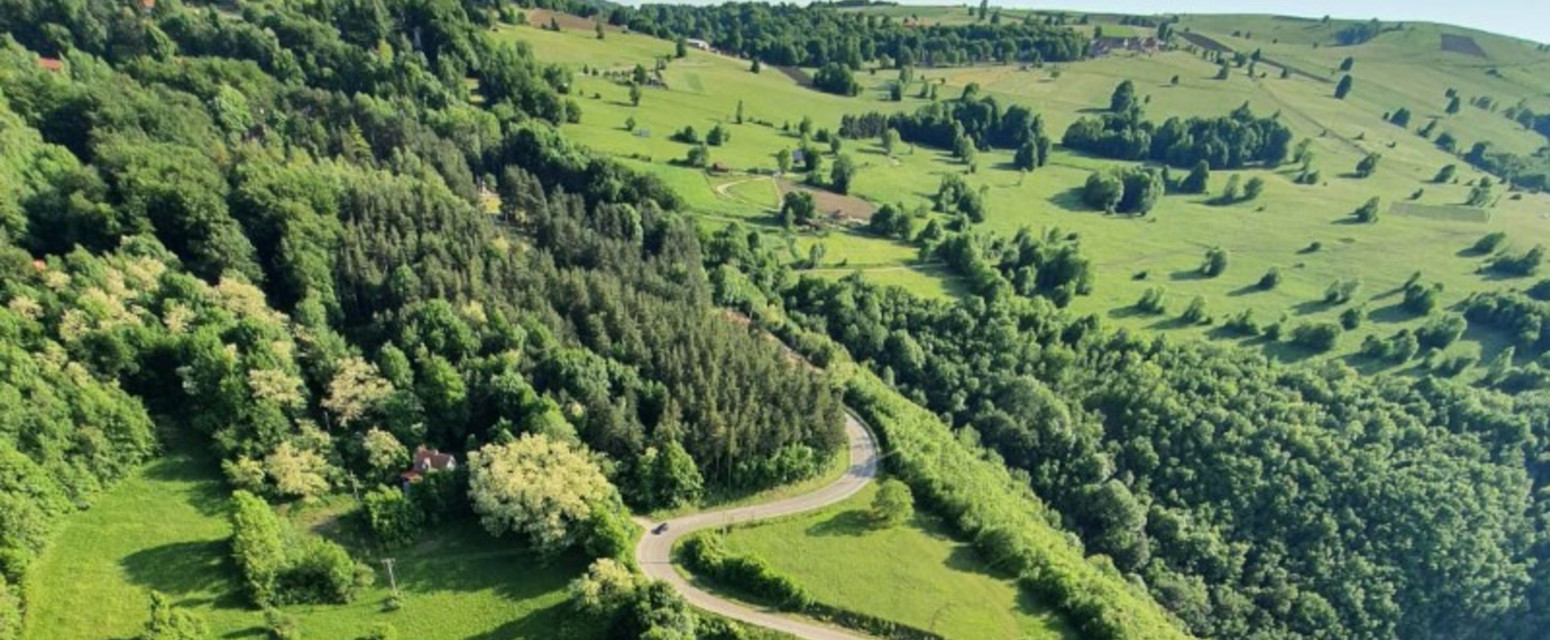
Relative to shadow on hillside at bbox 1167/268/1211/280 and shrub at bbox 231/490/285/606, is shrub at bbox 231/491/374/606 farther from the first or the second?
shadow on hillside at bbox 1167/268/1211/280

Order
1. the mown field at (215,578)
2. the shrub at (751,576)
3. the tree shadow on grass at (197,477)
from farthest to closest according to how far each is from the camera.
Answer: the shrub at (751,576) < the tree shadow on grass at (197,477) < the mown field at (215,578)

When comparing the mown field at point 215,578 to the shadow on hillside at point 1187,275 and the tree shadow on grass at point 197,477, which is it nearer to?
the tree shadow on grass at point 197,477

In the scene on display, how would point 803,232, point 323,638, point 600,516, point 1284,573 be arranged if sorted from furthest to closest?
point 803,232, point 1284,573, point 600,516, point 323,638

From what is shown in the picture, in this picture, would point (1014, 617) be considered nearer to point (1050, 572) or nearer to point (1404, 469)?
point (1050, 572)

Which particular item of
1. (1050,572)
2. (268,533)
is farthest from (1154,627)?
(268,533)

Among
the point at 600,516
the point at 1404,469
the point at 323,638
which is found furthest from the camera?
the point at 1404,469

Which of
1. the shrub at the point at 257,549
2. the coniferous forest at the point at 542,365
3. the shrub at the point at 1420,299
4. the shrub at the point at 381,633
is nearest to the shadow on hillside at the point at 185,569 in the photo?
the shrub at the point at 257,549
